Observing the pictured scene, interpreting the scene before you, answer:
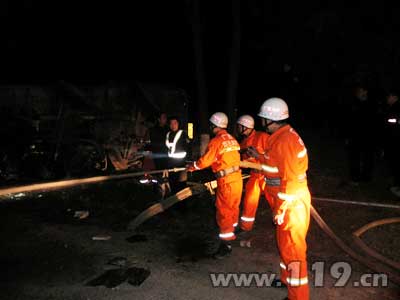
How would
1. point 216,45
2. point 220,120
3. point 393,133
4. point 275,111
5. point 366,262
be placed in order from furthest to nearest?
point 216,45 < point 393,133 < point 220,120 < point 366,262 < point 275,111

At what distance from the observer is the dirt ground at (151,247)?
4.46 metres

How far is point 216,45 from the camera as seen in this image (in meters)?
16.9

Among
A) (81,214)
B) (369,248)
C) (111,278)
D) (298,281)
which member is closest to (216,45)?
(81,214)

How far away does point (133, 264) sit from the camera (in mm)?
5160

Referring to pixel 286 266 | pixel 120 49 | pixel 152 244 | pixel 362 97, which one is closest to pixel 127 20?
pixel 120 49

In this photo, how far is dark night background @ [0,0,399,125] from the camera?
14.3 meters

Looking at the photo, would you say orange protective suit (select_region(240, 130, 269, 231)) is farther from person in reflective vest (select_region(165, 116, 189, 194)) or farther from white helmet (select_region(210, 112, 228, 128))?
person in reflective vest (select_region(165, 116, 189, 194))

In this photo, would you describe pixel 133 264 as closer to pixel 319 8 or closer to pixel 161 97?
pixel 161 97

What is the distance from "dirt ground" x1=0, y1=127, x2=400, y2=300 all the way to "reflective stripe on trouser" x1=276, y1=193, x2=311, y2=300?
1.76 ft

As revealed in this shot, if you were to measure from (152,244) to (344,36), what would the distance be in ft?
38.8

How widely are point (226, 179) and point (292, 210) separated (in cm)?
170

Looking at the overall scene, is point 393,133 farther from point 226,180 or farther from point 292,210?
point 292,210

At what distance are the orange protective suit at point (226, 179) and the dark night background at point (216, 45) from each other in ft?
27.9

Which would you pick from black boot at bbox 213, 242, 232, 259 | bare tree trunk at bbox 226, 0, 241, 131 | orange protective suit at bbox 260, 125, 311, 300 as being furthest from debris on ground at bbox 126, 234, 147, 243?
Answer: bare tree trunk at bbox 226, 0, 241, 131
